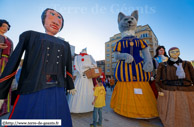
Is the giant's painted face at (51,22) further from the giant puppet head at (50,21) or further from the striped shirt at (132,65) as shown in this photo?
the striped shirt at (132,65)

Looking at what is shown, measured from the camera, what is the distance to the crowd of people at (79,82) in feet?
3.84

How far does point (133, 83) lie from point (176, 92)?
3.13 ft

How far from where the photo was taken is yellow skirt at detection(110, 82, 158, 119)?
247 centimetres

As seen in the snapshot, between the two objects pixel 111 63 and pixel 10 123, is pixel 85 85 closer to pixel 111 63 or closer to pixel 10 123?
pixel 10 123

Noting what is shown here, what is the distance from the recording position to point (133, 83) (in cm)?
275

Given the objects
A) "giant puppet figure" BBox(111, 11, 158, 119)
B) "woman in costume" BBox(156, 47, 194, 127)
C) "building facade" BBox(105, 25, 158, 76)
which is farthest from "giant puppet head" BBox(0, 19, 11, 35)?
"building facade" BBox(105, 25, 158, 76)

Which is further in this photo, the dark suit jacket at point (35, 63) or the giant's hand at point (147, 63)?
the giant's hand at point (147, 63)

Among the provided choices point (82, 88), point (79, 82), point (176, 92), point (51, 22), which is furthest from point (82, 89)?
point (176, 92)

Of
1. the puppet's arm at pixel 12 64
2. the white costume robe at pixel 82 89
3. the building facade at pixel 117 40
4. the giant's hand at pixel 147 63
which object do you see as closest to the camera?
the puppet's arm at pixel 12 64

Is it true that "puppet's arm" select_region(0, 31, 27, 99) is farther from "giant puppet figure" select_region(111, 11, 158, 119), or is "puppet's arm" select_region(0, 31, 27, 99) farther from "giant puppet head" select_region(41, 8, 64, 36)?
"giant puppet figure" select_region(111, 11, 158, 119)

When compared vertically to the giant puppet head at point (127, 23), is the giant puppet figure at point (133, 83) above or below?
below

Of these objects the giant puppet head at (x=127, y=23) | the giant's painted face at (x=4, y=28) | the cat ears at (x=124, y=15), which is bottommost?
the giant's painted face at (x=4, y=28)

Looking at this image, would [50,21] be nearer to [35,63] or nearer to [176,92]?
[35,63]

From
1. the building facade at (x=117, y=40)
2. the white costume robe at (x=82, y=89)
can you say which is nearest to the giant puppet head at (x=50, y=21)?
the white costume robe at (x=82, y=89)
